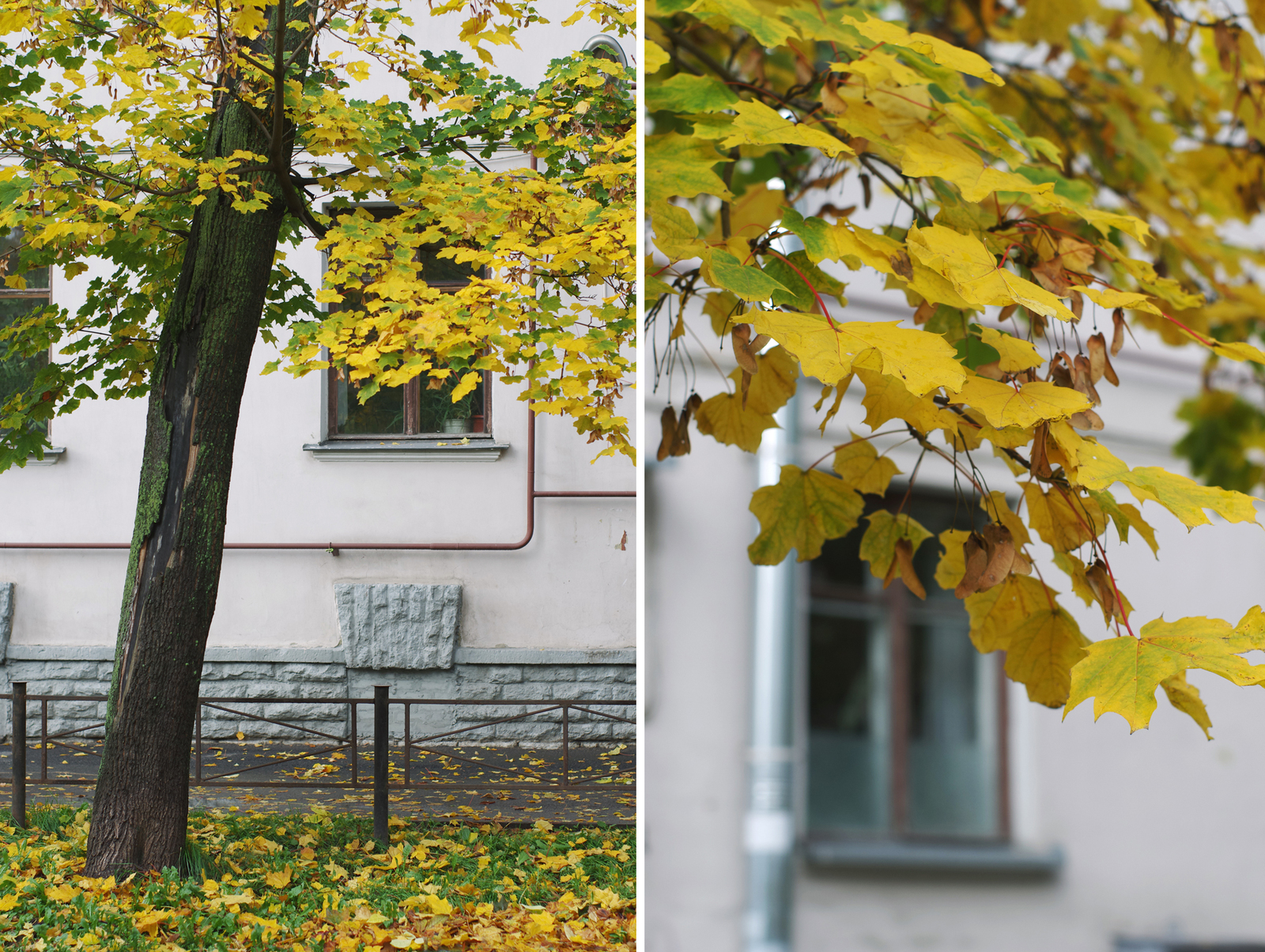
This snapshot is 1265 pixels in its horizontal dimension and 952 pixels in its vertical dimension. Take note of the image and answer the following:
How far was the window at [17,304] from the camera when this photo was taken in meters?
0.69

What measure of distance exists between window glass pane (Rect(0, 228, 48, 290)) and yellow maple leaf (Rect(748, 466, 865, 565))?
60 cm

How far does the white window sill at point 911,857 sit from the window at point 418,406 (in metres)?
0.61

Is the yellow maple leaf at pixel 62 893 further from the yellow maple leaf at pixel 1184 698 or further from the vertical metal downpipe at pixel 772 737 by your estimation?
the yellow maple leaf at pixel 1184 698

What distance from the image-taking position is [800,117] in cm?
54

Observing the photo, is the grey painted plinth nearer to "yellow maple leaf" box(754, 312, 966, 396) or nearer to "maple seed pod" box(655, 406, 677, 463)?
"maple seed pod" box(655, 406, 677, 463)

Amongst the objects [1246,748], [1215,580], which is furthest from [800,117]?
[1246,748]

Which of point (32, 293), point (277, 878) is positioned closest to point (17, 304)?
point (32, 293)

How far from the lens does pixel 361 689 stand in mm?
716

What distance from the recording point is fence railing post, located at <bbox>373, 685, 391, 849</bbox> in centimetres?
71

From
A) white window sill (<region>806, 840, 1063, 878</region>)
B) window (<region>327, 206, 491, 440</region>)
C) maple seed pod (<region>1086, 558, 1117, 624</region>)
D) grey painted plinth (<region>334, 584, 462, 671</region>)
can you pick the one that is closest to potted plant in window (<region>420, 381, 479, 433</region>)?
window (<region>327, 206, 491, 440</region>)

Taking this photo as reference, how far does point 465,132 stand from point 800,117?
1.08 feet

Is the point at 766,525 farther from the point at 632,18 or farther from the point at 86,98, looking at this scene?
the point at 86,98

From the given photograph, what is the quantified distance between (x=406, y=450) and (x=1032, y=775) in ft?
2.82

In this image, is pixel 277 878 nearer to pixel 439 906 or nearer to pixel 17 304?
pixel 439 906
